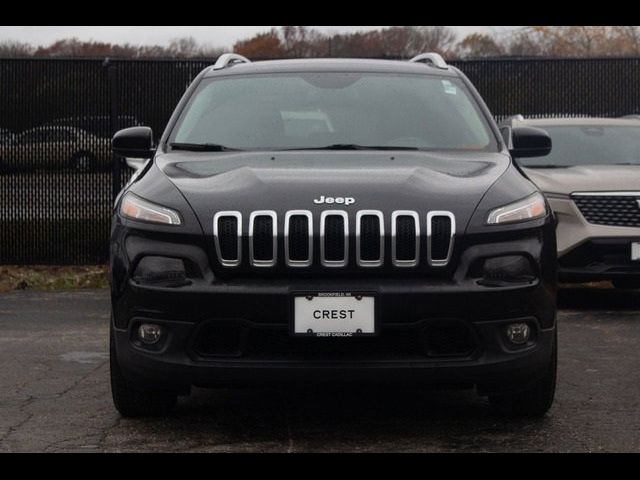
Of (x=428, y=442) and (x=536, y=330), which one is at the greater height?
(x=536, y=330)

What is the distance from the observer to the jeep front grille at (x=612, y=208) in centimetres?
1032

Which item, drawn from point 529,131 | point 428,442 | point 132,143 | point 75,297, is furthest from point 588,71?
point 428,442

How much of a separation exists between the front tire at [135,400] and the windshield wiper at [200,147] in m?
1.22

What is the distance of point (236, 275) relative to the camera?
5.35m

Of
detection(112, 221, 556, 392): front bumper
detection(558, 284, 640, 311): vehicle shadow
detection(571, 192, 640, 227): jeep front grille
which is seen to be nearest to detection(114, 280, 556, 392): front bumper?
detection(112, 221, 556, 392): front bumper

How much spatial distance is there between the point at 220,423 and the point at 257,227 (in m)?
1.07

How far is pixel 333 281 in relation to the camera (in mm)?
5297

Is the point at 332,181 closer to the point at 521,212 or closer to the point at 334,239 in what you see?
the point at 334,239

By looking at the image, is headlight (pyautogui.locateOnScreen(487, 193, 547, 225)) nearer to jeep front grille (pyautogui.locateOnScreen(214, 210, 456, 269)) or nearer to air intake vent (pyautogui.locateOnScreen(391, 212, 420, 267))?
jeep front grille (pyautogui.locateOnScreen(214, 210, 456, 269))

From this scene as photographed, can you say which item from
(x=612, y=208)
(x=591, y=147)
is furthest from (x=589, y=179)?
(x=591, y=147)

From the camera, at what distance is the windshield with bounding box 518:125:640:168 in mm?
11508

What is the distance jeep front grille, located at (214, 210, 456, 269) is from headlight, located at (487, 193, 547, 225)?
9.2 inches

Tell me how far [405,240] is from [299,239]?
424 millimetres
